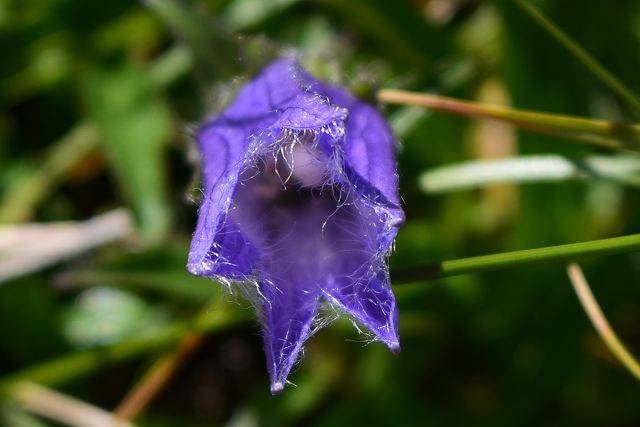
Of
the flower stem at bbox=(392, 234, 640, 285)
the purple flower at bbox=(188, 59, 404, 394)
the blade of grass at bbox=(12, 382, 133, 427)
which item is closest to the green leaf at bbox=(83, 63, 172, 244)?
the blade of grass at bbox=(12, 382, 133, 427)

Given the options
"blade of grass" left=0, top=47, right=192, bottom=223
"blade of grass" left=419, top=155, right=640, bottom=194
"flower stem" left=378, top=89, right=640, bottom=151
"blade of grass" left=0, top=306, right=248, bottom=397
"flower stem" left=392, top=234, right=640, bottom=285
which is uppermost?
"flower stem" left=392, top=234, right=640, bottom=285

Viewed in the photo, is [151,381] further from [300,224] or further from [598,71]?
[598,71]

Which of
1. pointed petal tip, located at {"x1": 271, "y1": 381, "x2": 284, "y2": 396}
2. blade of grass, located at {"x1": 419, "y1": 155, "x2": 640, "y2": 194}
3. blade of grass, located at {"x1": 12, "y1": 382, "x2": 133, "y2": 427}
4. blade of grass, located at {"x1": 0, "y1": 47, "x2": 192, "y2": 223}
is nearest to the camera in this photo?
pointed petal tip, located at {"x1": 271, "y1": 381, "x2": 284, "y2": 396}

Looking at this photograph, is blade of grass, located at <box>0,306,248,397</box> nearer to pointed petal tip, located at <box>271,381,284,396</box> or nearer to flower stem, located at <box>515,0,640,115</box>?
pointed petal tip, located at <box>271,381,284,396</box>

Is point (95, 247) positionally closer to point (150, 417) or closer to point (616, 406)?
point (150, 417)

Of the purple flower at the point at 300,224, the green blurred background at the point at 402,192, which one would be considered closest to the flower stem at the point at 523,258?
the purple flower at the point at 300,224

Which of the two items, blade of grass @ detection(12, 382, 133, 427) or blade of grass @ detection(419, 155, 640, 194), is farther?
blade of grass @ detection(12, 382, 133, 427)

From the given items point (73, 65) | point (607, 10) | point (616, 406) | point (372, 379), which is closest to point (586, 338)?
point (616, 406)

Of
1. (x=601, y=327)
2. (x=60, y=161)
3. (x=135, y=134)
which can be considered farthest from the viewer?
(x=60, y=161)

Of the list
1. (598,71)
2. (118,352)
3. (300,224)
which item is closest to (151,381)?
(118,352)
